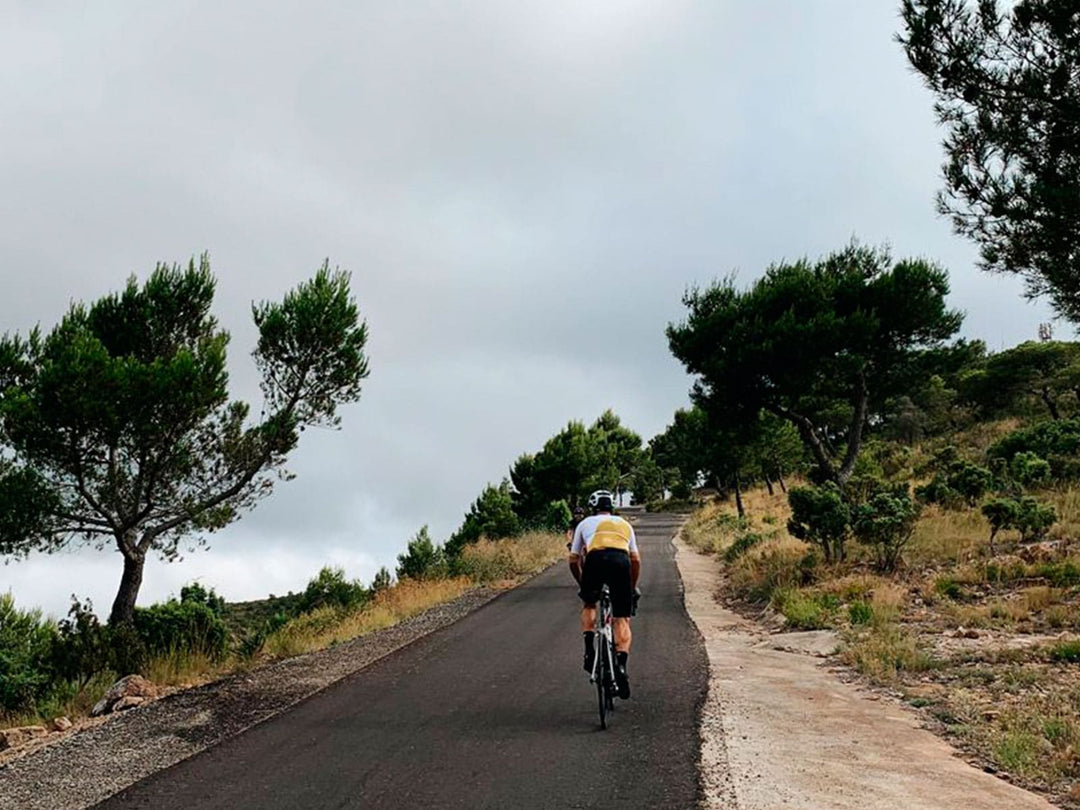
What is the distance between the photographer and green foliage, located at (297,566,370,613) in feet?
83.6

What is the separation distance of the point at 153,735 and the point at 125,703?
1.90 m

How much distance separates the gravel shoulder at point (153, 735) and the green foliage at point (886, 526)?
1074 cm

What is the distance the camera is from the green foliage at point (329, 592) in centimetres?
2547

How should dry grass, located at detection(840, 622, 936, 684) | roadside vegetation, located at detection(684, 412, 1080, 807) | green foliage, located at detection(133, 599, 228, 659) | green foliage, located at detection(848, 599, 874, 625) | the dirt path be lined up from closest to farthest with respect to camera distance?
the dirt path → roadside vegetation, located at detection(684, 412, 1080, 807) → dry grass, located at detection(840, 622, 936, 684) → green foliage, located at detection(848, 599, 874, 625) → green foliage, located at detection(133, 599, 228, 659)

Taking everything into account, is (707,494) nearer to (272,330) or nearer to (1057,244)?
(272,330)

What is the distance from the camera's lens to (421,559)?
32.5 m

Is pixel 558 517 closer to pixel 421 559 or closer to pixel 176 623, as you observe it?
pixel 421 559

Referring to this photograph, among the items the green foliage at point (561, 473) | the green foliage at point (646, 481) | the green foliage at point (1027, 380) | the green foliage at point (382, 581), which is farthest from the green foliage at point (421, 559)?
the green foliage at point (646, 481)

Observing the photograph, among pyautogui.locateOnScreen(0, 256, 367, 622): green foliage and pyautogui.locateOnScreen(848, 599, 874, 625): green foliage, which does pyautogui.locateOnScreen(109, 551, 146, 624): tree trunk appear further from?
pyautogui.locateOnScreen(848, 599, 874, 625): green foliage

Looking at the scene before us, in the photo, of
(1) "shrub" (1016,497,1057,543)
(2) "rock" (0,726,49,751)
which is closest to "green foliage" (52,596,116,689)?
(2) "rock" (0,726,49,751)

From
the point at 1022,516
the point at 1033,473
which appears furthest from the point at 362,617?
the point at 1033,473

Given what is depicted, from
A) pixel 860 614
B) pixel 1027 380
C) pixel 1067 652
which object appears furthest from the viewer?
pixel 1027 380

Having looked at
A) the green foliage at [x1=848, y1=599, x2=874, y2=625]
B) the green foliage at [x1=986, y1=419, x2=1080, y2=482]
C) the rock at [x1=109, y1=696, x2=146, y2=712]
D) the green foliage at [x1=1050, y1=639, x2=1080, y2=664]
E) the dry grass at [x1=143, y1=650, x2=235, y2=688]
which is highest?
the green foliage at [x1=986, y1=419, x2=1080, y2=482]

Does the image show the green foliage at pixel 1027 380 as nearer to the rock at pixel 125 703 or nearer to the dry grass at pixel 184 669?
the dry grass at pixel 184 669
